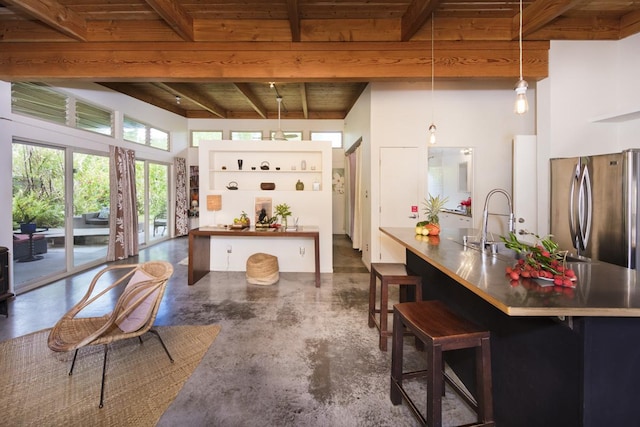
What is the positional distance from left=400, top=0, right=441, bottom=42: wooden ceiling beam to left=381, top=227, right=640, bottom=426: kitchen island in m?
2.34

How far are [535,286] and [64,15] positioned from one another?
4.70 metres

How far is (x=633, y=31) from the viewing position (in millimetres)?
3385

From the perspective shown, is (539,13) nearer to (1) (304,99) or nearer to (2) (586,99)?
(2) (586,99)

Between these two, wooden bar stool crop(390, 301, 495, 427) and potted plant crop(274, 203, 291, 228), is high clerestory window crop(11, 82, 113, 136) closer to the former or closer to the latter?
potted plant crop(274, 203, 291, 228)

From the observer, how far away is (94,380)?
2150mm

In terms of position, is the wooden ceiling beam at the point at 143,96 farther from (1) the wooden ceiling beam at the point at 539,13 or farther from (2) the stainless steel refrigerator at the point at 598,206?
(2) the stainless steel refrigerator at the point at 598,206

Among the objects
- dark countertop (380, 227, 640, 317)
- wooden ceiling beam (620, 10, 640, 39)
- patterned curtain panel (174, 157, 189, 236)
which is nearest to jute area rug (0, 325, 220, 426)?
dark countertop (380, 227, 640, 317)

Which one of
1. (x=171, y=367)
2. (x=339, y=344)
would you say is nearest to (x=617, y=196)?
(x=339, y=344)

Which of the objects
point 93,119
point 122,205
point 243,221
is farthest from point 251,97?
point 122,205

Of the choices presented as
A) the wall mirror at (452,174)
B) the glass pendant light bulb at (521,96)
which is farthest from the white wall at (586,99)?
the glass pendant light bulb at (521,96)

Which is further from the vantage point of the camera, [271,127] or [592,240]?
[271,127]

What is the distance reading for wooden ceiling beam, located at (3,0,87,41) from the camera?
2.73 meters

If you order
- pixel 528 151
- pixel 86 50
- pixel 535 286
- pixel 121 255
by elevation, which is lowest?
pixel 121 255

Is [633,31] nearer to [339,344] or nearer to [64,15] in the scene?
[339,344]
